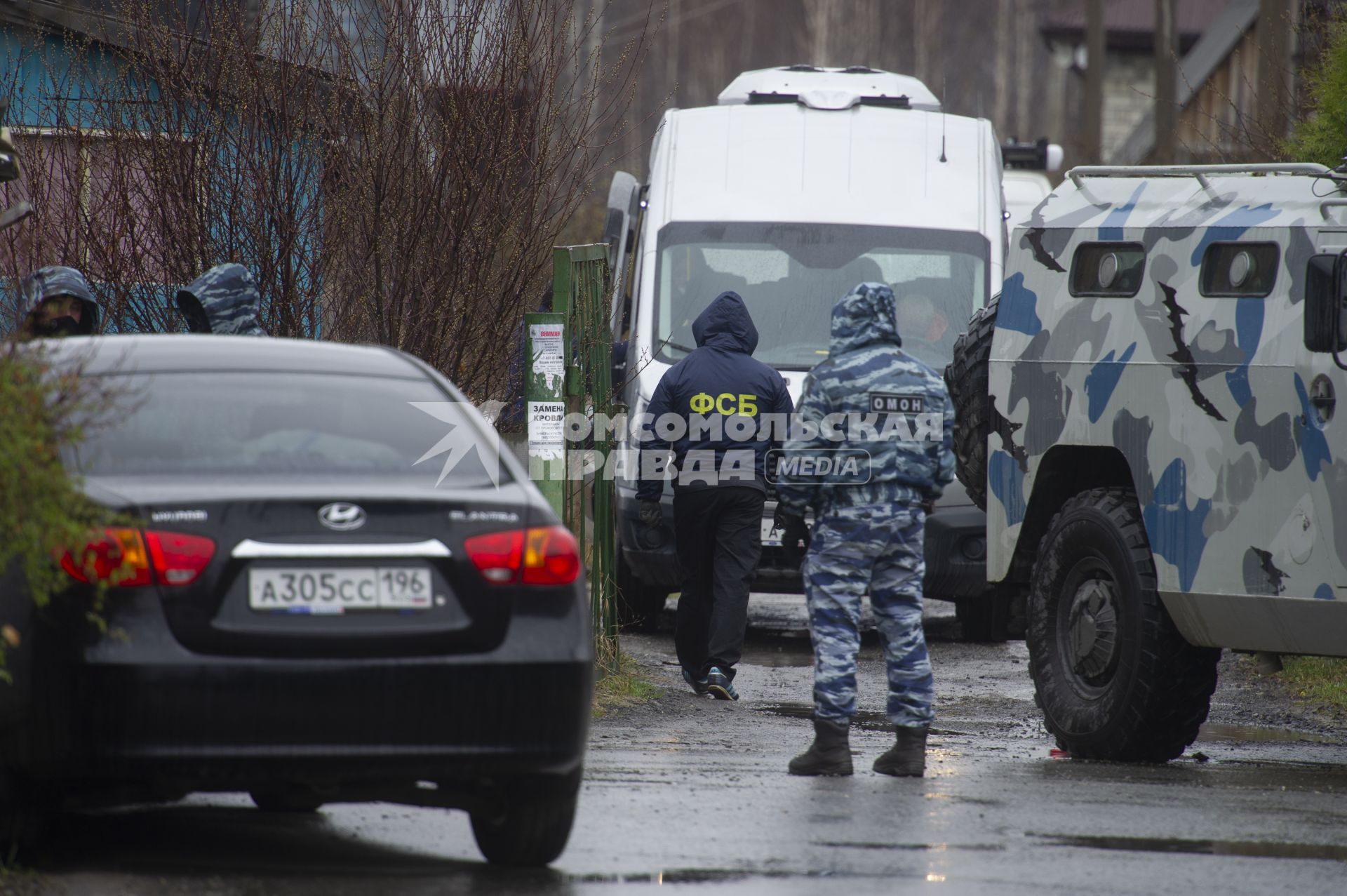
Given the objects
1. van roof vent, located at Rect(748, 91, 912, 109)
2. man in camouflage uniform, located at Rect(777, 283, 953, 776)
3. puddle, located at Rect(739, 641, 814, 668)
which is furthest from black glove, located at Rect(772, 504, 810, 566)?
van roof vent, located at Rect(748, 91, 912, 109)

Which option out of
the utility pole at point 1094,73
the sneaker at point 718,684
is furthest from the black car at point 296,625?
the utility pole at point 1094,73

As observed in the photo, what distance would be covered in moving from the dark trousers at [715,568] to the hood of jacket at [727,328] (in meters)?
0.72

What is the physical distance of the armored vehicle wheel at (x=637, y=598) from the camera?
13258 millimetres

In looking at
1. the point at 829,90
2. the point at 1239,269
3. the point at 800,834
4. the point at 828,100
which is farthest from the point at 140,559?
the point at 829,90

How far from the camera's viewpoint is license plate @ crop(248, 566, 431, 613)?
5.14 meters

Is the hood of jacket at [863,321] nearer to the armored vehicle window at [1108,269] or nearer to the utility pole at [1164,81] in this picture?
the armored vehicle window at [1108,269]

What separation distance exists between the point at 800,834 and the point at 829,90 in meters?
8.63

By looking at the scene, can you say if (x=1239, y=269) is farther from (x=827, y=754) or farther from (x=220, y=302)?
(x=220, y=302)

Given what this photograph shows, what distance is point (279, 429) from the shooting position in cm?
562

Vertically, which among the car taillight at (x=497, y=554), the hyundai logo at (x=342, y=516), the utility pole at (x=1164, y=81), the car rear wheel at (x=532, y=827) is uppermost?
the utility pole at (x=1164, y=81)

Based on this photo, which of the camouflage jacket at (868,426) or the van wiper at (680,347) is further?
the van wiper at (680,347)

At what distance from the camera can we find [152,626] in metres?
5.05

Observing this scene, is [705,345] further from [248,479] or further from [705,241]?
[248,479]

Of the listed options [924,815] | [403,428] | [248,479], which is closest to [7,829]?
[248,479]
